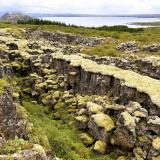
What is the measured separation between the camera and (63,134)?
32.3 metres

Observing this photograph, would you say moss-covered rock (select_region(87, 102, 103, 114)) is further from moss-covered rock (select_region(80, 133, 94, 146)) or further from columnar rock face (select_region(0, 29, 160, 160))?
moss-covered rock (select_region(80, 133, 94, 146))

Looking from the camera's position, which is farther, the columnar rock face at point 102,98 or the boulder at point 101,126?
the boulder at point 101,126

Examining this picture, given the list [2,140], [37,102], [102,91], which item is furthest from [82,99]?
[2,140]

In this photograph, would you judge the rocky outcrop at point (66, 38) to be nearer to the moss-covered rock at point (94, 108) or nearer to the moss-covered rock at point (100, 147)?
the moss-covered rock at point (94, 108)

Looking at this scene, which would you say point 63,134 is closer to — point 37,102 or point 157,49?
point 37,102

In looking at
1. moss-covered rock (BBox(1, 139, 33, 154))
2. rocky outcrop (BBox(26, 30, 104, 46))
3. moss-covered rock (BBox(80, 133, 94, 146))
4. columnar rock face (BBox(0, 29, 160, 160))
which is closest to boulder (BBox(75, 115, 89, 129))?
columnar rock face (BBox(0, 29, 160, 160))

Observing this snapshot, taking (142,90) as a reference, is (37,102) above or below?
below

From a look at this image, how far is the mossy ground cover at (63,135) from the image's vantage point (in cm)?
2711

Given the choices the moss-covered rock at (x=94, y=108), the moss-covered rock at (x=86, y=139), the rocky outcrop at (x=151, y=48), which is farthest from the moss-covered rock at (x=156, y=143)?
the rocky outcrop at (x=151, y=48)

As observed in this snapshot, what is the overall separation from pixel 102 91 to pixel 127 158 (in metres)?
11.9

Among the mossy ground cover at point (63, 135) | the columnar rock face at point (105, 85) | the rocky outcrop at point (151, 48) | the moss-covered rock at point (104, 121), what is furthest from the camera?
the rocky outcrop at point (151, 48)

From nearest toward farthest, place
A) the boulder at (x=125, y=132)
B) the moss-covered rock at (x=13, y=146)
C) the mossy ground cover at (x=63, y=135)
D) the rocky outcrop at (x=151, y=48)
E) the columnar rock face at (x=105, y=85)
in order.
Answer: the moss-covered rock at (x=13, y=146) → the mossy ground cover at (x=63, y=135) → the boulder at (x=125, y=132) → the columnar rock face at (x=105, y=85) → the rocky outcrop at (x=151, y=48)

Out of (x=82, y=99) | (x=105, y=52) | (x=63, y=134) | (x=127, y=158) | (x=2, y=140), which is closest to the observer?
(x=2, y=140)

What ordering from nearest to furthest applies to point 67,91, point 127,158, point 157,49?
point 127,158 < point 67,91 < point 157,49
